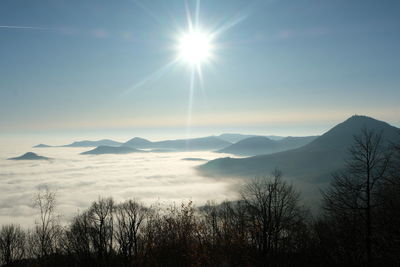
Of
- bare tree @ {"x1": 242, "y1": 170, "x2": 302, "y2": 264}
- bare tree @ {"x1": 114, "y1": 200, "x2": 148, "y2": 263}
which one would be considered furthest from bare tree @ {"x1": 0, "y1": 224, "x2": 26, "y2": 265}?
bare tree @ {"x1": 242, "y1": 170, "x2": 302, "y2": 264}

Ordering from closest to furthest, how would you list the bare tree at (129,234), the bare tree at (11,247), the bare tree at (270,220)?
1. the bare tree at (270,220)
2. the bare tree at (129,234)
3. the bare tree at (11,247)

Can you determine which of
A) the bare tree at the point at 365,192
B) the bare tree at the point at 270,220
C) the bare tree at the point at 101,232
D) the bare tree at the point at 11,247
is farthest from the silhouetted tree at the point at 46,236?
the bare tree at the point at 365,192

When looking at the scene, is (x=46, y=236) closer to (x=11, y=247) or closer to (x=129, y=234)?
(x=11, y=247)

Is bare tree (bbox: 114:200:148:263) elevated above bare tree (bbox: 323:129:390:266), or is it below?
below

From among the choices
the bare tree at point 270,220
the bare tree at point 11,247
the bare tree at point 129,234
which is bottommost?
the bare tree at point 11,247

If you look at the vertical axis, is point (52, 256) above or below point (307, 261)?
below

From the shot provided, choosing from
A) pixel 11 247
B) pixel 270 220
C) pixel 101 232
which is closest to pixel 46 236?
pixel 11 247

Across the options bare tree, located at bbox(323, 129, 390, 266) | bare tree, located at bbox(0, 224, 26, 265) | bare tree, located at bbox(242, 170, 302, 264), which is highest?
bare tree, located at bbox(323, 129, 390, 266)

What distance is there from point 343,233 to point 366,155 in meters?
9.39

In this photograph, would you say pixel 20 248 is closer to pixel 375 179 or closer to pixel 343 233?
pixel 343 233

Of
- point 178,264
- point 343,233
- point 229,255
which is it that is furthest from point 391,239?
point 178,264

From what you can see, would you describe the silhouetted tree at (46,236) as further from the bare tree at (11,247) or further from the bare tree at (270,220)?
the bare tree at (270,220)

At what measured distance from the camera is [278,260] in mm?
30922

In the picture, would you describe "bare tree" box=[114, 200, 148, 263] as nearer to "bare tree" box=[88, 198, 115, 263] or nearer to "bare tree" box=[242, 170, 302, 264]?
"bare tree" box=[88, 198, 115, 263]
